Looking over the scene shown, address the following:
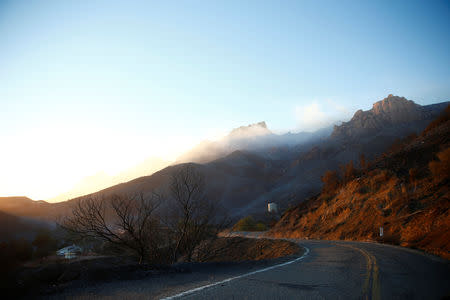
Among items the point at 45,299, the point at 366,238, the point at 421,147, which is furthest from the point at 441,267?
the point at 421,147

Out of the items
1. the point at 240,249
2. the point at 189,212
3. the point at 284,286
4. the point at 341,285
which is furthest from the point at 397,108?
the point at 284,286

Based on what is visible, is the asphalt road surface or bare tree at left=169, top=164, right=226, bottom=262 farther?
bare tree at left=169, top=164, right=226, bottom=262

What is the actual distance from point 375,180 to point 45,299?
32.2 meters

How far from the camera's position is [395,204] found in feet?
78.1

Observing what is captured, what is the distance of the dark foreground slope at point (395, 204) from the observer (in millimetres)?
17719

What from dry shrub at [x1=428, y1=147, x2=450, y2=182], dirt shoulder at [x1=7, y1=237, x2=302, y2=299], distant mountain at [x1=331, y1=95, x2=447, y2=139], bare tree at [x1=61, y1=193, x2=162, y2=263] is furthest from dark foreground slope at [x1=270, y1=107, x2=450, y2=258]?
distant mountain at [x1=331, y1=95, x2=447, y2=139]

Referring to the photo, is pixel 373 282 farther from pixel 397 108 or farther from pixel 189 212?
pixel 397 108

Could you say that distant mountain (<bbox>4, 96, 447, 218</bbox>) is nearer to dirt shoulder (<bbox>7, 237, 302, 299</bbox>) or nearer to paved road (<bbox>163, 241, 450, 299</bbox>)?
paved road (<bbox>163, 241, 450, 299</bbox>)

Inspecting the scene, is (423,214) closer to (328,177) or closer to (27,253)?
(328,177)

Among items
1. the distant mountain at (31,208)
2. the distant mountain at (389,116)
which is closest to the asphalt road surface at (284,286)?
the distant mountain at (31,208)

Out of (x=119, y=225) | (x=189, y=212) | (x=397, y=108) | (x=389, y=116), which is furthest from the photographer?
(x=397, y=108)

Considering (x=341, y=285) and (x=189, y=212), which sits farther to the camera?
(x=189, y=212)

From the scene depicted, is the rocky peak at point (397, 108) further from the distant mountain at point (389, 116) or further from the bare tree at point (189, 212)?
the bare tree at point (189, 212)

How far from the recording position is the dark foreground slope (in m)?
17.7
